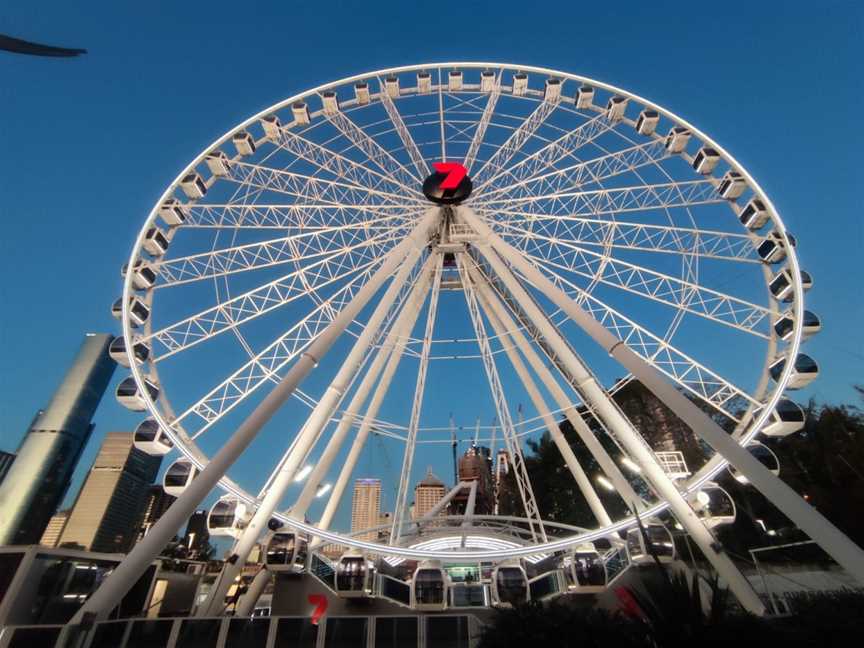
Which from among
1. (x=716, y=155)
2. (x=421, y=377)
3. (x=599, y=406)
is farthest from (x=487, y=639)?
(x=716, y=155)

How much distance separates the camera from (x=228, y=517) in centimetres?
1543

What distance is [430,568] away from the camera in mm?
16766

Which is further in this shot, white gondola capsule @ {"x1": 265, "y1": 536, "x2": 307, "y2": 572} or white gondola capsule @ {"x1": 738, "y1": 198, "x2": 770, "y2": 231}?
white gondola capsule @ {"x1": 738, "y1": 198, "x2": 770, "y2": 231}

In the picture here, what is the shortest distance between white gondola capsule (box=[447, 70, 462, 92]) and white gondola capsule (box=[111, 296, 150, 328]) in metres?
15.4

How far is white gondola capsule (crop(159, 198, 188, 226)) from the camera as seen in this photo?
17578mm

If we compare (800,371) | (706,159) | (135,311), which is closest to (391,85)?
(706,159)

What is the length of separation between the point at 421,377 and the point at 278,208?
8.73 metres

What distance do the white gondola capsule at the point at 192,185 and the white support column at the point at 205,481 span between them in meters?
8.46

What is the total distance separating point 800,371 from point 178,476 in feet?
69.0

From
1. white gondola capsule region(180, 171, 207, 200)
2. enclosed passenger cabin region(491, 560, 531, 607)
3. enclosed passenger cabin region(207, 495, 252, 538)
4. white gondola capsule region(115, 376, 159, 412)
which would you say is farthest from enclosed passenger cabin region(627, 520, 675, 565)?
white gondola capsule region(180, 171, 207, 200)

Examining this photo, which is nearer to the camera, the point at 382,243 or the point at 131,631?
the point at 131,631

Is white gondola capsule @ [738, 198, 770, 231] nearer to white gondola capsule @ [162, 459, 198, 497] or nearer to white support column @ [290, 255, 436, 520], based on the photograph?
white support column @ [290, 255, 436, 520]

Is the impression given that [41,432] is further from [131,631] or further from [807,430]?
[807,430]

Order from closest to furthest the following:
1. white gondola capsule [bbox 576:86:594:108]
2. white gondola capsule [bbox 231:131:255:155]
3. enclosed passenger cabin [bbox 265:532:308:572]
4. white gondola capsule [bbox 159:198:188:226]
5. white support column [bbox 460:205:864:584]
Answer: white support column [bbox 460:205:864:584] < enclosed passenger cabin [bbox 265:532:308:572] < white gondola capsule [bbox 159:198:188:226] < white gondola capsule [bbox 231:131:255:155] < white gondola capsule [bbox 576:86:594:108]
